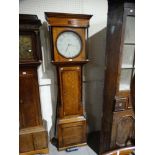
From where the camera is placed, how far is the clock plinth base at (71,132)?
5.94 ft

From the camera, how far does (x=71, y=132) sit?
1.86 m

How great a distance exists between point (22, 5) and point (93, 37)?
103cm

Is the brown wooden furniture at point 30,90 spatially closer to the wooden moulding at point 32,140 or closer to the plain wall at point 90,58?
the wooden moulding at point 32,140

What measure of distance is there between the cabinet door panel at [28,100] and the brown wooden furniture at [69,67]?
11.5 inches

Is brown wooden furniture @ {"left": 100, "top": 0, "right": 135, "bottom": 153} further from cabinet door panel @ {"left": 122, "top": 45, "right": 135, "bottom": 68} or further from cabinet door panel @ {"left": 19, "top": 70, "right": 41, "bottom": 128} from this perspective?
cabinet door panel @ {"left": 19, "top": 70, "right": 41, "bottom": 128}

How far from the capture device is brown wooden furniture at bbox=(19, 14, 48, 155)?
147 cm

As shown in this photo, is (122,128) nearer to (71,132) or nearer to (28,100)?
(71,132)

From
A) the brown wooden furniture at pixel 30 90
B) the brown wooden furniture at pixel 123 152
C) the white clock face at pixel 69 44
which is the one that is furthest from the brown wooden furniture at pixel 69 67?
the brown wooden furniture at pixel 123 152

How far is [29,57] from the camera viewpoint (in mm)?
1546

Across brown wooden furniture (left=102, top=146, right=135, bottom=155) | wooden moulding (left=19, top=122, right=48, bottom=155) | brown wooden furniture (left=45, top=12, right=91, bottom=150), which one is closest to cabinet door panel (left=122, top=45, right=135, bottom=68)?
brown wooden furniture (left=45, top=12, right=91, bottom=150)
